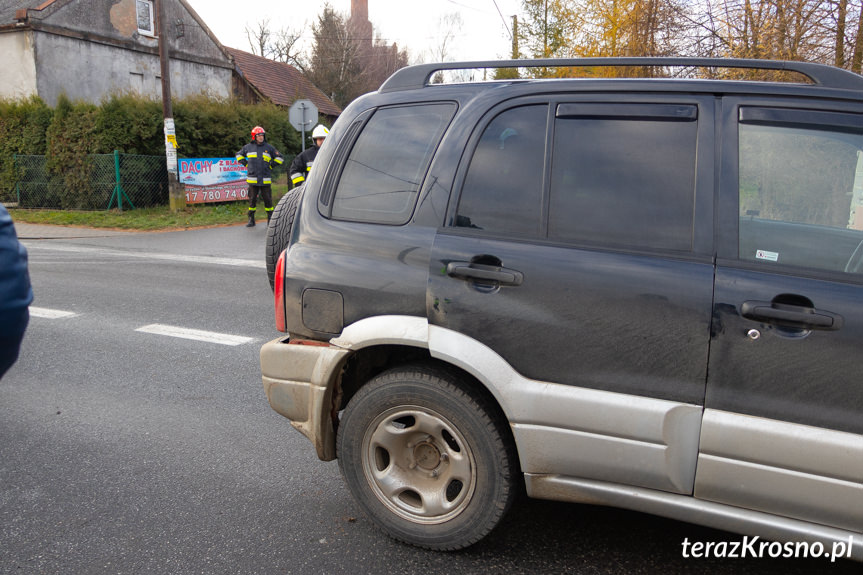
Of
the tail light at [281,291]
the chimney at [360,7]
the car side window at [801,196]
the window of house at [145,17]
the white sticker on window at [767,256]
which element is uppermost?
the chimney at [360,7]

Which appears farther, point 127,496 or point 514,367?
point 127,496

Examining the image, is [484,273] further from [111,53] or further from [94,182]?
[111,53]

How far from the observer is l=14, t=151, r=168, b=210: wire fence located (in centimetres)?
1750

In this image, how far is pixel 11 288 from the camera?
1.41 m

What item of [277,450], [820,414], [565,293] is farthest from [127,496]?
[820,414]

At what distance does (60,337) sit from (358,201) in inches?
175

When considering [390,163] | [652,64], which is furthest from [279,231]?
[652,64]

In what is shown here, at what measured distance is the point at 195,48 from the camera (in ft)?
101

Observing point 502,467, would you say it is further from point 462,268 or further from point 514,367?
point 462,268

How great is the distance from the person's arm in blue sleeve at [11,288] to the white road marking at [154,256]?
7.94 metres

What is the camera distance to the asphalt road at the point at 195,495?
2.69 m

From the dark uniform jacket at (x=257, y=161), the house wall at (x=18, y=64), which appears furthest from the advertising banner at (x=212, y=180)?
the house wall at (x=18, y=64)

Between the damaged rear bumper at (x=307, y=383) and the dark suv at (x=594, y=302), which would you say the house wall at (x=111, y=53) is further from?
the dark suv at (x=594, y=302)

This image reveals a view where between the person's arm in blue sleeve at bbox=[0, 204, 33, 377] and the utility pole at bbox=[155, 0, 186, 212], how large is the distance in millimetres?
16970
